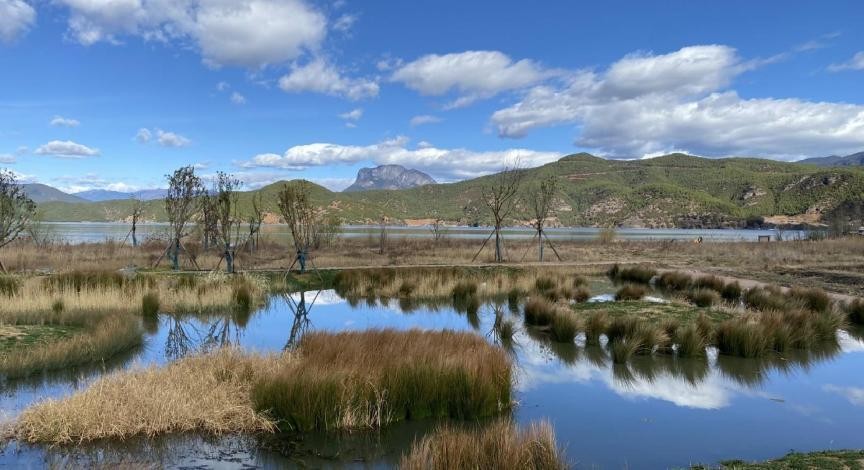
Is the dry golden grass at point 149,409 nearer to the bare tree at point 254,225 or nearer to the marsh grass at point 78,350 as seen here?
the marsh grass at point 78,350

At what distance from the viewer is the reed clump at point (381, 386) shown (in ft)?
23.0

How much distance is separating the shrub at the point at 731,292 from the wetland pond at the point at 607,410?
549 cm

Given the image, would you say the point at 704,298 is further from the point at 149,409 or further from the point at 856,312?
the point at 149,409

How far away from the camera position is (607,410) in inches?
320

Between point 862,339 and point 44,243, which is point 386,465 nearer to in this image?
point 862,339

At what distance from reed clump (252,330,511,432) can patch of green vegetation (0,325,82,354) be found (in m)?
5.62

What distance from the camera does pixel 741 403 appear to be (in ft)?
Result: 27.8

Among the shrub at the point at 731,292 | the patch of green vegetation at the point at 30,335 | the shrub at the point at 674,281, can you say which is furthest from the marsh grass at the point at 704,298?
the patch of green vegetation at the point at 30,335

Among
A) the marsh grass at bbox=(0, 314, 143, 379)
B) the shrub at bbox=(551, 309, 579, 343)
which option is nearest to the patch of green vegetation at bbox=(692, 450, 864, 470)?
the shrub at bbox=(551, 309, 579, 343)

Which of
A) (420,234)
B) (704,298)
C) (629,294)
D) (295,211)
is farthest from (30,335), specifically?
(420,234)

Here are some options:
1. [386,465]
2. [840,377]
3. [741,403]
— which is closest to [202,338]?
[386,465]

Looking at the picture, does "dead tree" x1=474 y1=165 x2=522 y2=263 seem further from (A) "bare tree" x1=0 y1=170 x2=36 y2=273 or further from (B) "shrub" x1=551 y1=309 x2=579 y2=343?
(A) "bare tree" x1=0 y1=170 x2=36 y2=273

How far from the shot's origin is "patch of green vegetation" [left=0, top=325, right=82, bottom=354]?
1028 centimetres

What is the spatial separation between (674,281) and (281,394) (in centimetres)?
1941
